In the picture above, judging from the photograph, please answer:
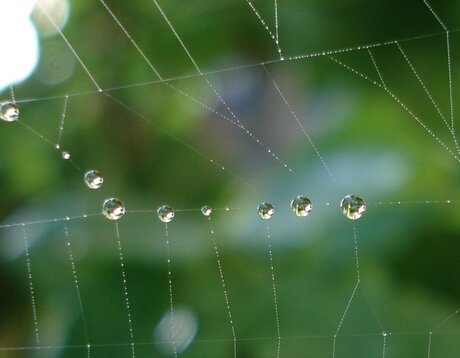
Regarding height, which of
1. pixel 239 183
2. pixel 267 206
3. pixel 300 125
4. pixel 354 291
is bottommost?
pixel 354 291

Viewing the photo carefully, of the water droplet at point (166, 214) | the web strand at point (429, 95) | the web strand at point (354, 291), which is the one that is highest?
the web strand at point (429, 95)

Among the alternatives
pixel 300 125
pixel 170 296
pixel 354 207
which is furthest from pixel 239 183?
pixel 354 207

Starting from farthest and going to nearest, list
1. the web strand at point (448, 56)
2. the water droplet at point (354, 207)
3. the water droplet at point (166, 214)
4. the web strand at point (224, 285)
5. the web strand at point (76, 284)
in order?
1. the web strand at point (76, 284)
2. the web strand at point (224, 285)
3. the web strand at point (448, 56)
4. the water droplet at point (166, 214)
5. the water droplet at point (354, 207)

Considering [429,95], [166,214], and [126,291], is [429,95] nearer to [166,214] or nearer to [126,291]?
[166,214]

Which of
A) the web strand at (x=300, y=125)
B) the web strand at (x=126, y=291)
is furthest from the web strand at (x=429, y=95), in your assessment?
the web strand at (x=126, y=291)

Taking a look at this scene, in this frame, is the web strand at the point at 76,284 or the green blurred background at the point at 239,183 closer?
the green blurred background at the point at 239,183

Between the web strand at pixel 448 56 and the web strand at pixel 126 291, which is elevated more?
the web strand at pixel 448 56

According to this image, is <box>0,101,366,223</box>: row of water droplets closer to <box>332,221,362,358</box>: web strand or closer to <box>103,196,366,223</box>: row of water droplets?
<box>103,196,366,223</box>: row of water droplets

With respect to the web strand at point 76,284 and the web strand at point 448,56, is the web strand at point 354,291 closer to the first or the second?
the web strand at point 448,56
